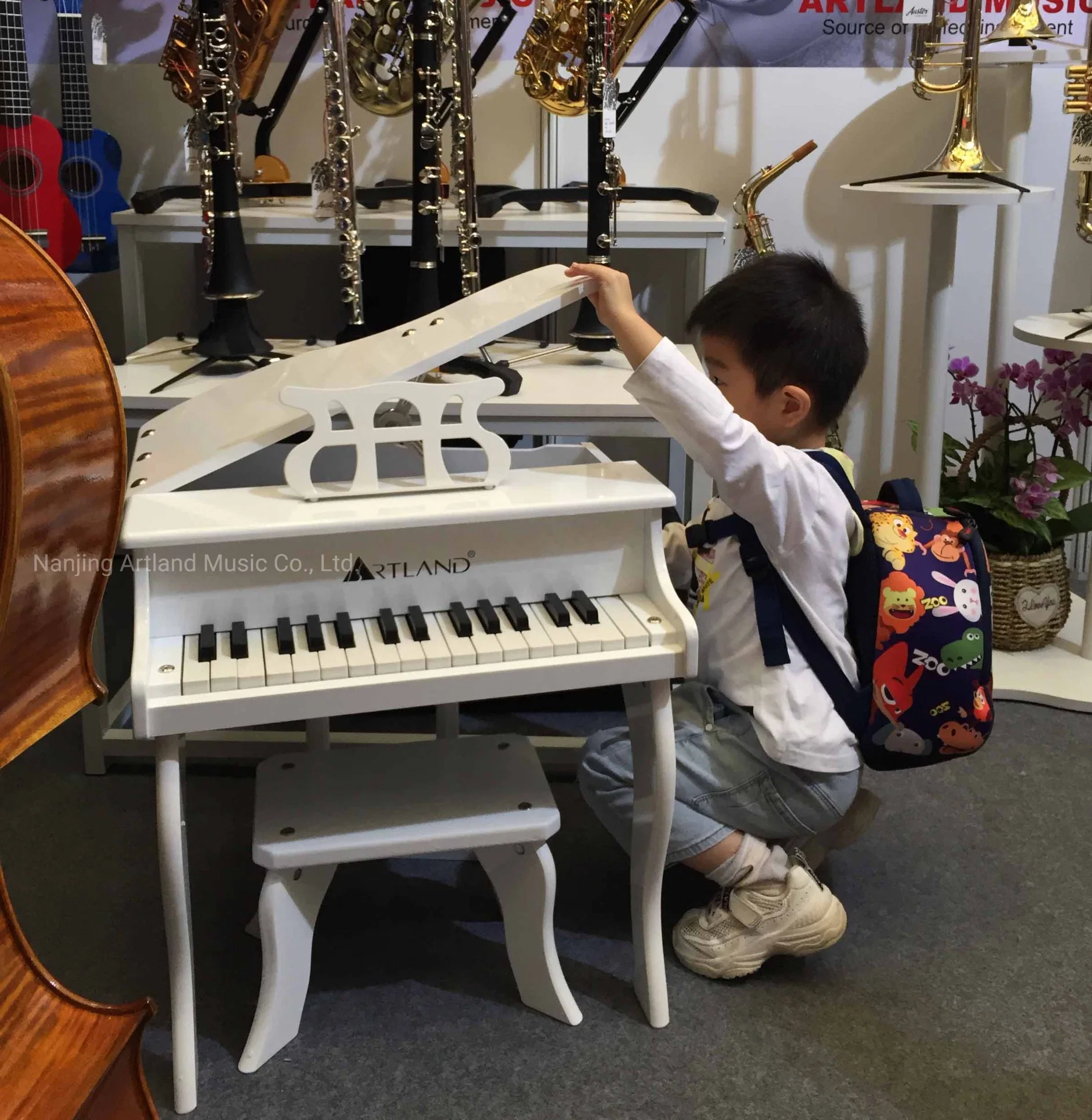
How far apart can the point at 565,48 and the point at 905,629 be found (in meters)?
1.47

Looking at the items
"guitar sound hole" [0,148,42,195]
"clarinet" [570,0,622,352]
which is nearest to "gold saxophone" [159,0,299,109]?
"guitar sound hole" [0,148,42,195]

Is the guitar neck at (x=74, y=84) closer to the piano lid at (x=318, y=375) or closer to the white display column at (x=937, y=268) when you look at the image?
the piano lid at (x=318, y=375)

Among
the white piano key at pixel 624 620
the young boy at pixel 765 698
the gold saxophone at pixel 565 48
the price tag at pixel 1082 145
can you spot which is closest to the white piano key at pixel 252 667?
the white piano key at pixel 624 620

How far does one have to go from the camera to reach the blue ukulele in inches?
107

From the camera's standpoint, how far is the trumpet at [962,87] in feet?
8.53

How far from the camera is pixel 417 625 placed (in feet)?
5.25

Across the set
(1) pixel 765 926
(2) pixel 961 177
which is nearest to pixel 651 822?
(1) pixel 765 926

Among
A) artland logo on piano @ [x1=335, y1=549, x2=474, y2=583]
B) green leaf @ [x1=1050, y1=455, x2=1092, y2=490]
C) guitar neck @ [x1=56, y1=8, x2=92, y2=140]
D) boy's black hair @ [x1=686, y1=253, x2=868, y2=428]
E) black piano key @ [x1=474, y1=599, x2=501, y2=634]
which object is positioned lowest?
green leaf @ [x1=1050, y1=455, x2=1092, y2=490]

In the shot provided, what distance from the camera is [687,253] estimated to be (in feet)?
9.71

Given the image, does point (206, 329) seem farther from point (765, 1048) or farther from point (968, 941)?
point (968, 941)

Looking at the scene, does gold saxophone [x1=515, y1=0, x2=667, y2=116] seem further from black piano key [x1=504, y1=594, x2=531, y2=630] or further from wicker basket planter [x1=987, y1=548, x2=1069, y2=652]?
wicker basket planter [x1=987, y1=548, x2=1069, y2=652]

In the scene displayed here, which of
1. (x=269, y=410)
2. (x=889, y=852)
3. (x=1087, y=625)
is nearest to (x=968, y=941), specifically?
(x=889, y=852)

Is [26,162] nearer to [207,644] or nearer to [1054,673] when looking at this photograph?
[207,644]

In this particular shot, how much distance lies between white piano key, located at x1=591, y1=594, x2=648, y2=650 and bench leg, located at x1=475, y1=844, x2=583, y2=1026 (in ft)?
1.06
